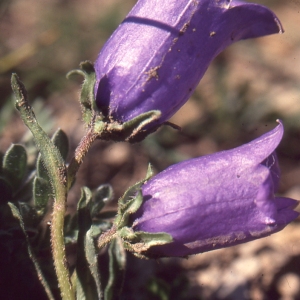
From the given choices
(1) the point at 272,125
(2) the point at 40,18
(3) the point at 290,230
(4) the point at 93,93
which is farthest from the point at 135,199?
(2) the point at 40,18

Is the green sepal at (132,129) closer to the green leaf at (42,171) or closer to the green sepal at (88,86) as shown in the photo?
the green sepal at (88,86)

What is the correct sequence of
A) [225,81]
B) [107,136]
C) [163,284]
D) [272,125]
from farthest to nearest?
[225,81] < [272,125] < [163,284] < [107,136]

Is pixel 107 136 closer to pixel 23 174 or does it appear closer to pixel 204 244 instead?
pixel 23 174

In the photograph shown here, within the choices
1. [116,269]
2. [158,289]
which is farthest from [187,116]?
[116,269]

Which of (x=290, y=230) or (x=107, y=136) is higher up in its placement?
(x=107, y=136)

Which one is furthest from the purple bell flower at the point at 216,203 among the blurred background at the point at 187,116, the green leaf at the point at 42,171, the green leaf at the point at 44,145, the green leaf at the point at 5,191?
the blurred background at the point at 187,116

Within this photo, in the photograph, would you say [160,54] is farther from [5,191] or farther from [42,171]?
[5,191]
